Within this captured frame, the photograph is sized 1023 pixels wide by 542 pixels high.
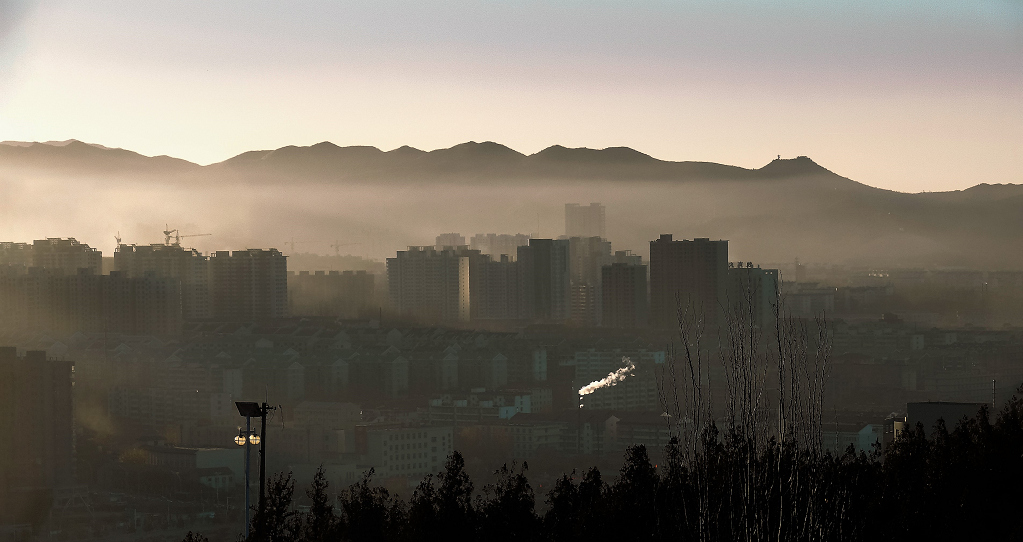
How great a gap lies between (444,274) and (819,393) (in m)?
34.6

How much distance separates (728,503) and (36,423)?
57.1ft

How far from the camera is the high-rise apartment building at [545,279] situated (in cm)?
3750

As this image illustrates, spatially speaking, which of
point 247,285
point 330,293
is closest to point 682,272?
point 330,293

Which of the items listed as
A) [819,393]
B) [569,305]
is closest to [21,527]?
[819,393]

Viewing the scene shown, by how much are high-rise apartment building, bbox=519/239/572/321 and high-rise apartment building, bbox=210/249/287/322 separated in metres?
6.75

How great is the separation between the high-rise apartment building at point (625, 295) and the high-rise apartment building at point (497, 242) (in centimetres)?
904

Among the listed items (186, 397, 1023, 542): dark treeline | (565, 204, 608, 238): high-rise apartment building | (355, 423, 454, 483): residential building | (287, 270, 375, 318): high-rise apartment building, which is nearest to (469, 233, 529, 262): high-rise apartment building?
(565, 204, 608, 238): high-rise apartment building

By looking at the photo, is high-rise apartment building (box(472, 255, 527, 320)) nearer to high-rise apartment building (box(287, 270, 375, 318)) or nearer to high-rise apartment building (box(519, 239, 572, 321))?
high-rise apartment building (box(519, 239, 572, 321))

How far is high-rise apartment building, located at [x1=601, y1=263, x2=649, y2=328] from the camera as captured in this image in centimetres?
3416

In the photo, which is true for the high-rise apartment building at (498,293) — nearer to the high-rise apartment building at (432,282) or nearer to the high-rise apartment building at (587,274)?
the high-rise apartment building at (432,282)

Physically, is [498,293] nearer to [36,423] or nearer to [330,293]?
[330,293]

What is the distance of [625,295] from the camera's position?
3441 centimetres

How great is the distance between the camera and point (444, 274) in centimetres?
3819

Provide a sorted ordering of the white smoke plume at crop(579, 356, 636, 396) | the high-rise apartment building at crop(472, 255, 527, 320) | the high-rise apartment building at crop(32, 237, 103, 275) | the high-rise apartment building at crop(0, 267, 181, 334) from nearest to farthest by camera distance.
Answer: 1. the white smoke plume at crop(579, 356, 636, 396)
2. the high-rise apartment building at crop(0, 267, 181, 334)
3. the high-rise apartment building at crop(32, 237, 103, 275)
4. the high-rise apartment building at crop(472, 255, 527, 320)
